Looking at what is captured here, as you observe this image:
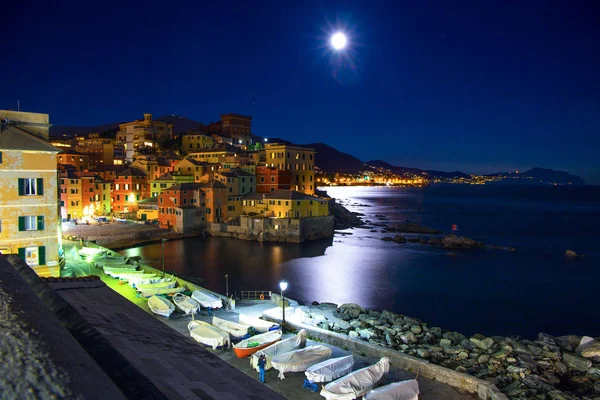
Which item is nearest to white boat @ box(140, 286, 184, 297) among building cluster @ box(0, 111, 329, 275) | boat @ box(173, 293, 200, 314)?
boat @ box(173, 293, 200, 314)

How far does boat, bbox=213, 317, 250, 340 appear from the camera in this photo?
47.3ft

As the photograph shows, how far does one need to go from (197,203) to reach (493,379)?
4349cm

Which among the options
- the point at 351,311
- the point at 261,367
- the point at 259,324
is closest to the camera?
the point at 261,367

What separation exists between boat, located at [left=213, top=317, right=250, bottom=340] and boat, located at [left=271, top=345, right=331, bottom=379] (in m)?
2.85

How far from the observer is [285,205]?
49.8 metres

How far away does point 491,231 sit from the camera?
60625 mm

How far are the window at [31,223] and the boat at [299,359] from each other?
12684 mm

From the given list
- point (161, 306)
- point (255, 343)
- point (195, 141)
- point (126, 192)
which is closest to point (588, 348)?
point (255, 343)

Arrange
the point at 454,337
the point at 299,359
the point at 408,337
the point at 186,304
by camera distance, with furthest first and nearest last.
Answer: the point at 454,337
the point at 408,337
the point at 186,304
the point at 299,359

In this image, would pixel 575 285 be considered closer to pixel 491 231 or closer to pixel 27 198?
pixel 491 231

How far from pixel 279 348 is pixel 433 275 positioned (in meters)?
25.2

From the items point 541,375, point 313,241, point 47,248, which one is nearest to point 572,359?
point 541,375

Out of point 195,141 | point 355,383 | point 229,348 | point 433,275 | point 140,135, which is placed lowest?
point 433,275

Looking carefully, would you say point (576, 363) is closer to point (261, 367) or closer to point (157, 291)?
point (261, 367)
